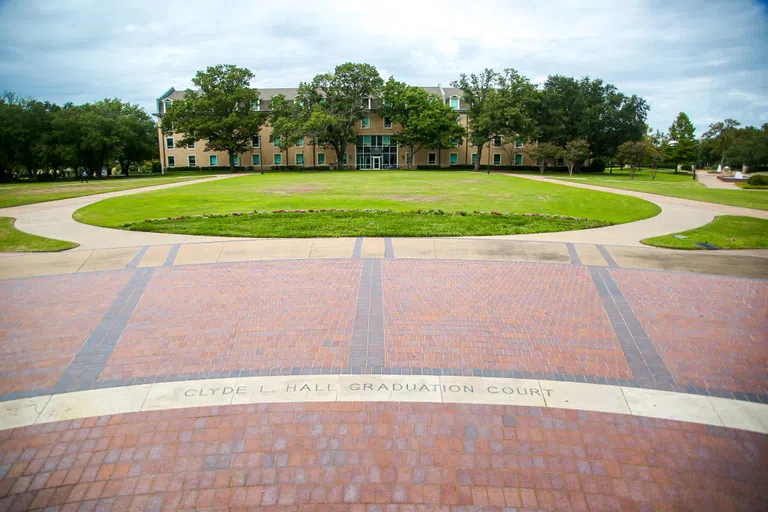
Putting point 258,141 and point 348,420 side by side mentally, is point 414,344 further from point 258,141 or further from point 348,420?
point 258,141

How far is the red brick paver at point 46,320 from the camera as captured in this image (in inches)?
254

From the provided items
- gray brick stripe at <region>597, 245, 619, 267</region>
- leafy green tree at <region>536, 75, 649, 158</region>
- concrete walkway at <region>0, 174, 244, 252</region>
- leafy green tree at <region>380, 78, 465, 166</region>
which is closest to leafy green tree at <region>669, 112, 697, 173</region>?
leafy green tree at <region>536, 75, 649, 158</region>

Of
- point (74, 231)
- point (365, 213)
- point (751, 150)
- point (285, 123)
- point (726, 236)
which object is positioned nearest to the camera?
point (726, 236)

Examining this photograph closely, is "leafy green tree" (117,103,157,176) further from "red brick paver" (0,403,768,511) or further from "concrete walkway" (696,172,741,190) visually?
"red brick paver" (0,403,768,511)

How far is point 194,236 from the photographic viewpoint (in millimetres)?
14562

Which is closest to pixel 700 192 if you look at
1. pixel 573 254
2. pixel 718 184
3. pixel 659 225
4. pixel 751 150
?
pixel 659 225

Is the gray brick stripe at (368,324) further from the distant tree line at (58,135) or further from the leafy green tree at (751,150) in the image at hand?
the leafy green tree at (751,150)

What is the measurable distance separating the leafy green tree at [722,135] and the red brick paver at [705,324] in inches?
3042

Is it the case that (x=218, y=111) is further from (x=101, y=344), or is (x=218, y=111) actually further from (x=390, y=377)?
(x=390, y=377)

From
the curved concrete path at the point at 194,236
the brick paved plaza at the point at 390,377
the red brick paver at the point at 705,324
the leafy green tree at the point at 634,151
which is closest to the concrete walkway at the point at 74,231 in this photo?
the curved concrete path at the point at 194,236

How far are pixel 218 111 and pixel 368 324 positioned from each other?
60.7 metres

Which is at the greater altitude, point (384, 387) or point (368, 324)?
point (368, 324)

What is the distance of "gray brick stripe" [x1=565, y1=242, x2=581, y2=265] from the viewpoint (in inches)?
443

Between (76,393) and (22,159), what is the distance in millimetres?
66546
